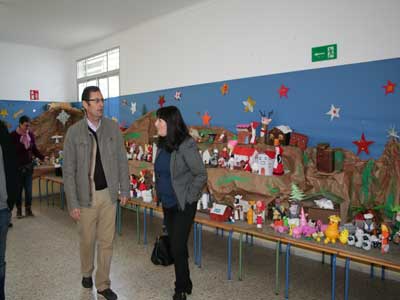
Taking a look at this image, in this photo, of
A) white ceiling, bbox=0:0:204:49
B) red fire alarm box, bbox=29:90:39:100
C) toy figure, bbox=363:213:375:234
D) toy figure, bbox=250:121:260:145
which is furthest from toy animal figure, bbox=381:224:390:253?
red fire alarm box, bbox=29:90:39:100

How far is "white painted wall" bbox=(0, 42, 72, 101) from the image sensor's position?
696 centimetres

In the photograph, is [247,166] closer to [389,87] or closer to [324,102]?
[324,102]

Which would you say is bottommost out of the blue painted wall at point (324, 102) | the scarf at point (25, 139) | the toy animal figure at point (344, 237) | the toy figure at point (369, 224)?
the toy animal figure at point (344, 237)

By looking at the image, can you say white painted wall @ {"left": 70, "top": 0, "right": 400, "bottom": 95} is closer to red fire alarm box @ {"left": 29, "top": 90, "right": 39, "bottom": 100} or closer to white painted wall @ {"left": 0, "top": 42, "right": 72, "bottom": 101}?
white painted wall @ {"left": 0, "top": 42, "right": 72, "bottom": 101}

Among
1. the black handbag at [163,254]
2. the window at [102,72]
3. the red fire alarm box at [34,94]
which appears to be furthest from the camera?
the red fire alarm box at [34,94]

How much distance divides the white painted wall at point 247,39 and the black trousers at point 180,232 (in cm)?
207

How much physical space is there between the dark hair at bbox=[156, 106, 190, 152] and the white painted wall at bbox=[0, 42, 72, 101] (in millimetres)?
5790

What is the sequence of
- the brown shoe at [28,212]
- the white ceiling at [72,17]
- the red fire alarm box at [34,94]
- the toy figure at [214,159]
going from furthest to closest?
the red fire alarm box at [34,94] < the brown shoe at [28,212] < the white ceiling at [72,17] < the toy figure at [214,159]

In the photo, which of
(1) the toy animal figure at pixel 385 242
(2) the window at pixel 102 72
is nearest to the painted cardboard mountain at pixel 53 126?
(2) the window at pixel 102 72

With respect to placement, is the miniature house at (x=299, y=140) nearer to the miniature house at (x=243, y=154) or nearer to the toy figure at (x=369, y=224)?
the miniature house at (x=243, y=154)

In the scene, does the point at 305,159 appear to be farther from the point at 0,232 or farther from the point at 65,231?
the point at 65,231

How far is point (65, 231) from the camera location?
4691mm

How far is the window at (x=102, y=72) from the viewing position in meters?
6.42

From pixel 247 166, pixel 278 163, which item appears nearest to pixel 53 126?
pixel 247 166
